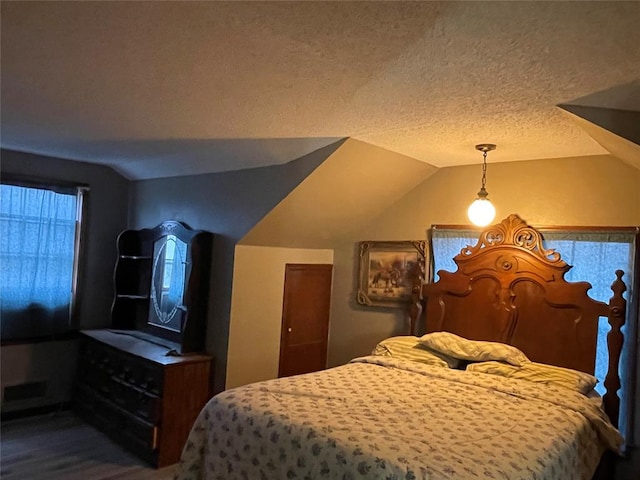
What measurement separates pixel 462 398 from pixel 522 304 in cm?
98

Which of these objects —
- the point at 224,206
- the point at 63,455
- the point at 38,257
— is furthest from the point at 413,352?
the point at 38,257

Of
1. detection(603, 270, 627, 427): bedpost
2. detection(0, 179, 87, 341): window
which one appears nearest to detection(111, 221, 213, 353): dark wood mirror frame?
detection(0, 179, 87, 341): window

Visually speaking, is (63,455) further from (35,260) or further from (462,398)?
(462,398)

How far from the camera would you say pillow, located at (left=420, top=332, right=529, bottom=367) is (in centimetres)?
312

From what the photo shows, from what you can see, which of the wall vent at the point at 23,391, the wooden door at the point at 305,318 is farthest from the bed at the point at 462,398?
the wall vent at the point at 23,391

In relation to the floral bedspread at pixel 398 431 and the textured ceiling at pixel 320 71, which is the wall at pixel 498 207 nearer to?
the textured ceiling at pixel 320 71

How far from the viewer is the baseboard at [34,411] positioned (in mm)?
4043

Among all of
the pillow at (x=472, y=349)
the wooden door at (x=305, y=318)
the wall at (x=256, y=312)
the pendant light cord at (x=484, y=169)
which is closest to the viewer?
the pillow at (x=472, y=349)

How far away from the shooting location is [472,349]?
3.24 metres

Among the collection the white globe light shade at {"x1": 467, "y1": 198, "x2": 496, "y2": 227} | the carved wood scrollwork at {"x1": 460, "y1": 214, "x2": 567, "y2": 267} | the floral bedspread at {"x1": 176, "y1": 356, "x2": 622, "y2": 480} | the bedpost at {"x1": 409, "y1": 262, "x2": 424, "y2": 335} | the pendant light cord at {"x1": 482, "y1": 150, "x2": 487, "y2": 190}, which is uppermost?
the pendant light cord at {"x1": 482, "y1": 150, "x2": 487, "y2": 190}

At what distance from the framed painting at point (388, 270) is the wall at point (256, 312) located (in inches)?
23.0

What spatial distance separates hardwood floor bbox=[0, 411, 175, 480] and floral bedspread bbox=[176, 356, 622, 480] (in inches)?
42.6

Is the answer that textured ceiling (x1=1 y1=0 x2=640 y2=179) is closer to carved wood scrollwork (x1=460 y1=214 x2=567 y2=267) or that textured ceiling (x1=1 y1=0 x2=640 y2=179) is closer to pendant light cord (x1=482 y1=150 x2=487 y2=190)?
pendant light cord (x1=482 y1=150 x2=487 y2=190)

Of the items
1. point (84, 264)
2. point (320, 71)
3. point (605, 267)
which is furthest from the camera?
point (84, 264)
